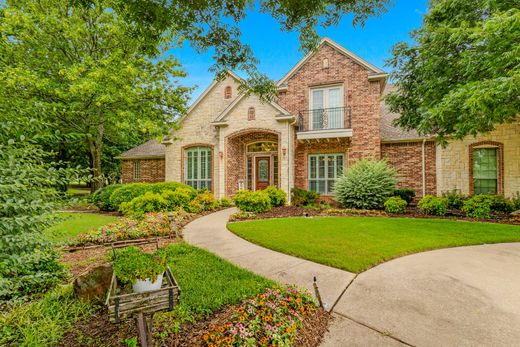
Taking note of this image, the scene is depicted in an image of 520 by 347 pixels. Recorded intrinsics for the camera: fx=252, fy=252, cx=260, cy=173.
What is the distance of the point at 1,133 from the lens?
2.78 metres

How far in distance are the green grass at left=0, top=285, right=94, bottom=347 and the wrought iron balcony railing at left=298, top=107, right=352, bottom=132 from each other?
12043 mm

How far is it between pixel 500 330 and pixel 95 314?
4.58 m

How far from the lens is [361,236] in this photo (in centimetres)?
659

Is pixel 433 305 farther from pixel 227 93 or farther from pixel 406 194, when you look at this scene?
pixel 227 93

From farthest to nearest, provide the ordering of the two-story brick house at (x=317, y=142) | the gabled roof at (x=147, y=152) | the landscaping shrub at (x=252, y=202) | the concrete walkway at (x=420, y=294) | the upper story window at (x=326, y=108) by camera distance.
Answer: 1. the gabled roof at (x=147, y=152)
2. the upper story window at (x=326, y=108)
3. the two-story brick house at (x=317, y=142)
4. the landscaping shrub at (x=252, y=202)
5. the concrete walkway at (x=420, y=294)

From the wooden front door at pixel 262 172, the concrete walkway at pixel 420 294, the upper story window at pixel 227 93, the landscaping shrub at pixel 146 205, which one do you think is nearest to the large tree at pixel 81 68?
the landscaping shrub at pixel 146 205

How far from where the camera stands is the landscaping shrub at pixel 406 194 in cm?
1170

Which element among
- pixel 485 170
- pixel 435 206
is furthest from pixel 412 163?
pixel 435 206

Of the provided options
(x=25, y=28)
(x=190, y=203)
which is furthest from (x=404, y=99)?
(x=25, y=28)

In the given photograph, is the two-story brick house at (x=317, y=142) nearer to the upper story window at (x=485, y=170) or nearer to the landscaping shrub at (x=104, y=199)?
the upper story window at (x=485, y=170)

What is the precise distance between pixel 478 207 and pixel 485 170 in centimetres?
407

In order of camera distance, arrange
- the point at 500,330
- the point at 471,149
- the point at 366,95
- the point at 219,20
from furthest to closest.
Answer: the point at 366,95 → the point at 471,149 → the point at 219,20 → the point at 500,330

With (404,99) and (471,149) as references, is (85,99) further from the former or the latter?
(471,149)

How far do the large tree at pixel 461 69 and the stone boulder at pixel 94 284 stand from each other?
27.0ft
